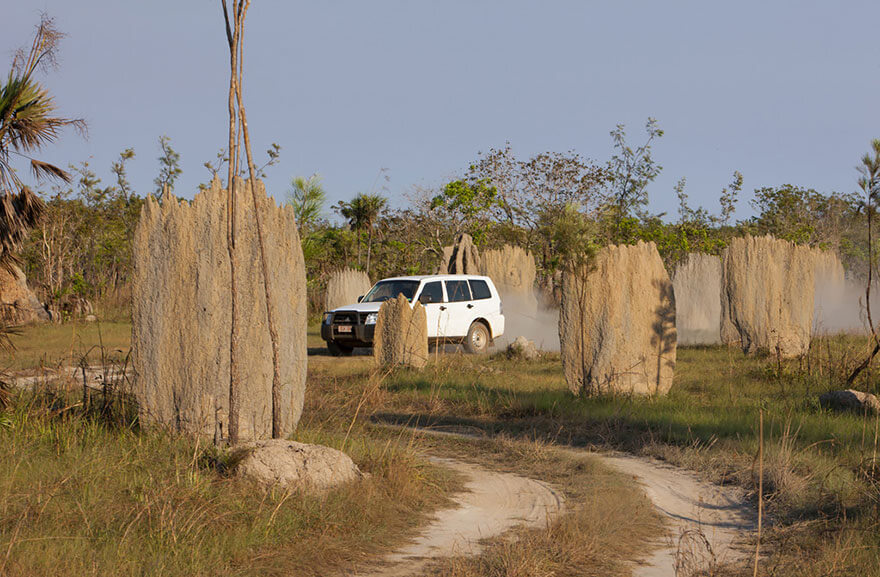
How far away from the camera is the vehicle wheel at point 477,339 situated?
736 inches

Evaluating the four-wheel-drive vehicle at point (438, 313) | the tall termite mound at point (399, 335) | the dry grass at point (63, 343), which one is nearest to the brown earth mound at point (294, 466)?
the tall termite mound at point (399, 335)

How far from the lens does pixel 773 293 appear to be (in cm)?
1733

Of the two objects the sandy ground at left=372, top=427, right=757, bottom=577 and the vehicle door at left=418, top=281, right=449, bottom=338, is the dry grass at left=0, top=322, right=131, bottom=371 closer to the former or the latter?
the vehicle door at left=418, top=281, right=449, bottom=338

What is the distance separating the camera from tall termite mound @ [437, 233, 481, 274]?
894 inches

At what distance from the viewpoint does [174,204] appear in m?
7.73

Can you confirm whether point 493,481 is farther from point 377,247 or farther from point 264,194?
point 377,247

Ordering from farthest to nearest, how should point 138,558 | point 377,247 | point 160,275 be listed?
1. point 377,247
2. point 160,275
3. point 138,558

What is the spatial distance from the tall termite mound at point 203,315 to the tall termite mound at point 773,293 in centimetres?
1236

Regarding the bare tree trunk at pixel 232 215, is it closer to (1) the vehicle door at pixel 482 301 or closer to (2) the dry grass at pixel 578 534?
(2) the dry grass at pixel 578 534

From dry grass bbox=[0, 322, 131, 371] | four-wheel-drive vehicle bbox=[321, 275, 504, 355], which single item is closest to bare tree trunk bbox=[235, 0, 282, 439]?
dry grass bbox=[0, 322, 131, 371]

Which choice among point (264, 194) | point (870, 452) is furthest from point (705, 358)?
point (264, 194)

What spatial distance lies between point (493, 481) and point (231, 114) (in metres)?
3.91

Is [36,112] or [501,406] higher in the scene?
[36,112]

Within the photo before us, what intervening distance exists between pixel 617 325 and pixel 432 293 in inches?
293
